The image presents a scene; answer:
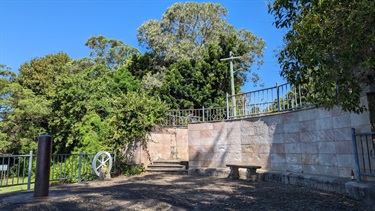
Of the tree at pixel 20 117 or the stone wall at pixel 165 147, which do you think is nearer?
the stone wall at pixel 165 147

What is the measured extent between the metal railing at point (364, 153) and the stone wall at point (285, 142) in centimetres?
21

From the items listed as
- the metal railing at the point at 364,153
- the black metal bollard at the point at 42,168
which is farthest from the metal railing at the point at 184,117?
the black metal bollard at the point at 42,168

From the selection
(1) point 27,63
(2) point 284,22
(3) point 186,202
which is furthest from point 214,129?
(1) point 27,63

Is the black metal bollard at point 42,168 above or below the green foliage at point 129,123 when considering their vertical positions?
below

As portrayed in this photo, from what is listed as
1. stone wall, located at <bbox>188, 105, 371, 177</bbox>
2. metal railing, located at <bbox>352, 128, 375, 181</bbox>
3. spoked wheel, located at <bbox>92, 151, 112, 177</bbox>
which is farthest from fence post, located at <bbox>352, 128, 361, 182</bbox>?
spoked wheel, located at <bbox>92, 151, 112, 177</bbox>

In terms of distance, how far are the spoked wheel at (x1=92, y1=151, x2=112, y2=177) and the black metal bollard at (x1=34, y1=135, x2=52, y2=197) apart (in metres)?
4.11

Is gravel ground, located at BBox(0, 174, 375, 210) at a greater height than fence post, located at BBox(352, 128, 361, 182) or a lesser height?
lesser

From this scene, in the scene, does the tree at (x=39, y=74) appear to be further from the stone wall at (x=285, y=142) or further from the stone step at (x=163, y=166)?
the stone wall at (x=285, y=142)

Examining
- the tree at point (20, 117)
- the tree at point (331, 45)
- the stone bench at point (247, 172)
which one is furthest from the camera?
the tree at point (20, 117)

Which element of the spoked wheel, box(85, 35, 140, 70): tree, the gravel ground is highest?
box(85, 35, 140, 70): tree

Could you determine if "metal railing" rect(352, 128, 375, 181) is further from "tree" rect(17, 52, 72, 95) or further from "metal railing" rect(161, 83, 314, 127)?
"tree" rect(17, 52, 72, 95)

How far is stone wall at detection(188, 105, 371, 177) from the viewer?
6598 mm

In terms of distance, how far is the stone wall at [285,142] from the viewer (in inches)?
260

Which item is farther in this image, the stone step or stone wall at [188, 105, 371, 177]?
the stone step
